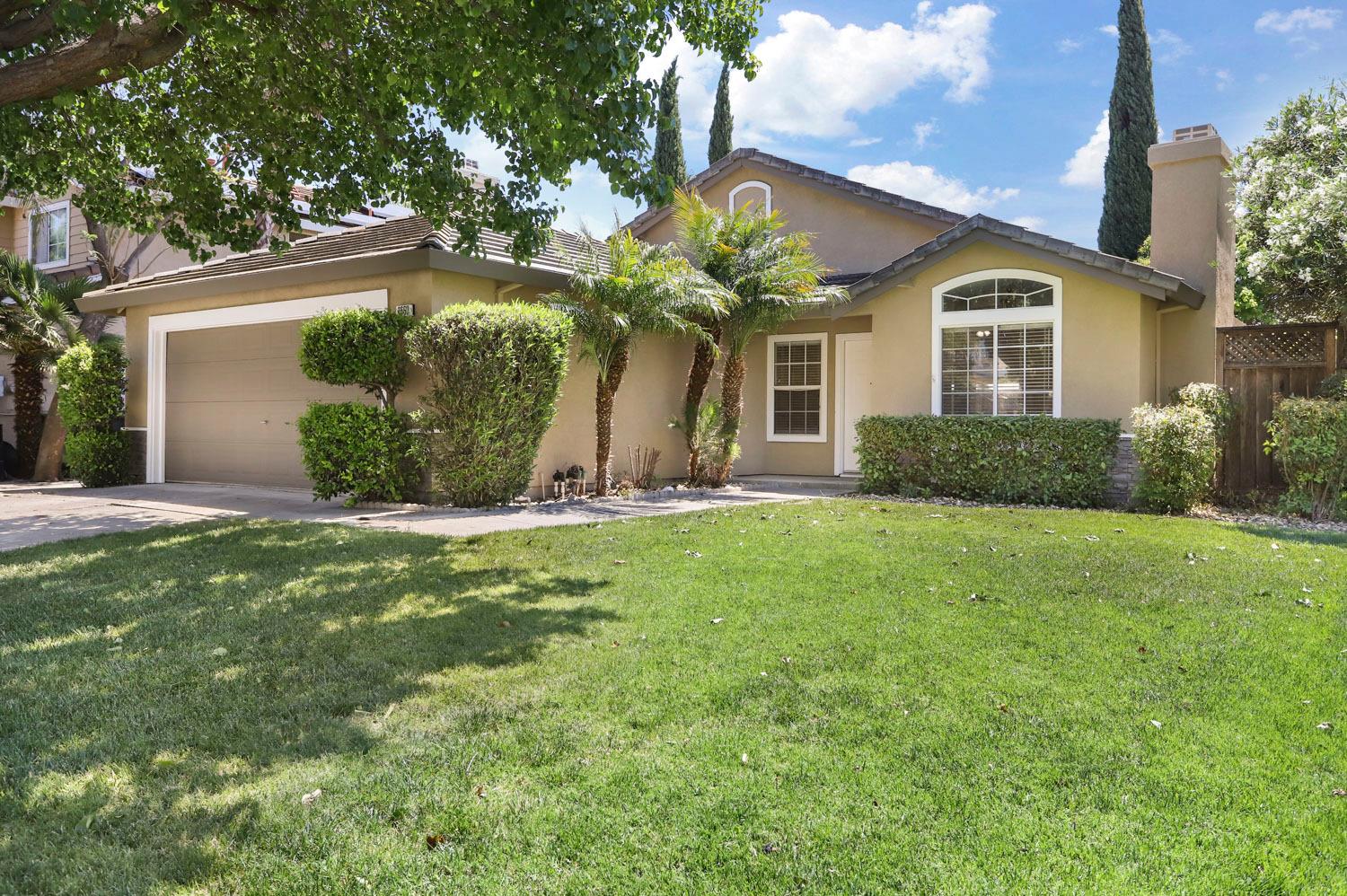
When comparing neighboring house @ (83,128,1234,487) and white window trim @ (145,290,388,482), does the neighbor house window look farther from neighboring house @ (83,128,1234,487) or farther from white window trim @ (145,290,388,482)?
white window trim @ (145,290,388,482)

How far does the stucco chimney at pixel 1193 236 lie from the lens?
11.8 metres

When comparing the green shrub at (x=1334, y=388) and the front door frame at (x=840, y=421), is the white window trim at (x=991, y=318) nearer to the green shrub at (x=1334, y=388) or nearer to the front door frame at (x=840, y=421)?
the front door frame at (x=840, y=421)

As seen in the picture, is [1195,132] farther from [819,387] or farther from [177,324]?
[177,324]

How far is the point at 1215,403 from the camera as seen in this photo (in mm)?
10375

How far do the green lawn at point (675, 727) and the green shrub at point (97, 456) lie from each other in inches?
336

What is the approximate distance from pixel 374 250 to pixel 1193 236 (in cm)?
1181

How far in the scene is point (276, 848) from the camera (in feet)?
8.09

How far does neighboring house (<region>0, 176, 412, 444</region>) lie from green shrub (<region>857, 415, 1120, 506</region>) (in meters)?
13.0

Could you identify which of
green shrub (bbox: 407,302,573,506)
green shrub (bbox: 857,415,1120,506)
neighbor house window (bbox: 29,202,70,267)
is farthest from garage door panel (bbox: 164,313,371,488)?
neighbor house window (bbox: 29,202,70,267)

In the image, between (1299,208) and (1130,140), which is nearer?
(1299,208)

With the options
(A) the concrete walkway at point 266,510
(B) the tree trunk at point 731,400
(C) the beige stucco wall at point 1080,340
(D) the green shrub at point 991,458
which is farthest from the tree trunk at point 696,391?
(C) the beige stucco wall at point 1080,340

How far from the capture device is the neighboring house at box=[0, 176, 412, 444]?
18344 mm

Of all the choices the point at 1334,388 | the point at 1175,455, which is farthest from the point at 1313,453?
the point at 1175,455

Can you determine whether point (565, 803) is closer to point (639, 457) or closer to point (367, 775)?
point (367, 775)
